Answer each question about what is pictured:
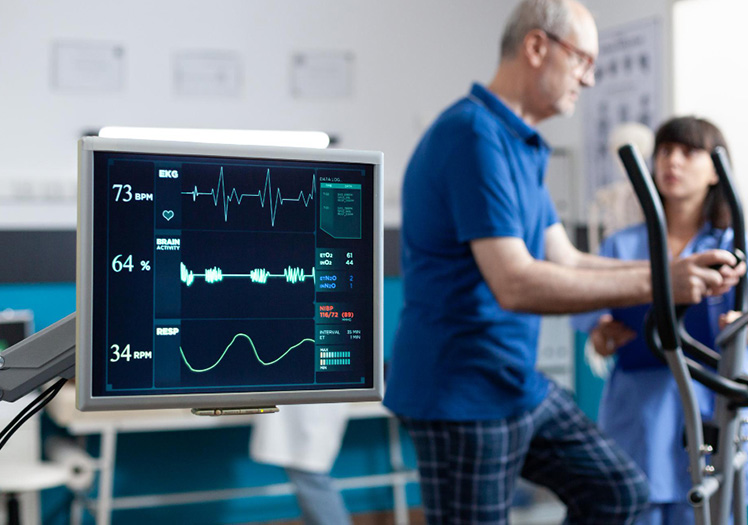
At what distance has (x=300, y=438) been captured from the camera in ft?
10.0

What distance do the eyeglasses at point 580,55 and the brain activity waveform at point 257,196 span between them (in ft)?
3.32

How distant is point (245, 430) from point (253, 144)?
327 cm

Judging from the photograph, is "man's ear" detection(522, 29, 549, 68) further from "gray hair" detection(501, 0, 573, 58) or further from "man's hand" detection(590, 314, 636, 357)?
"man's hand" detection(590, 314, 636, 357)

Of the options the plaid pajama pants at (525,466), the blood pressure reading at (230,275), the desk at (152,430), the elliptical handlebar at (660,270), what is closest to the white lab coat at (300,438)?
the desk at (152,430)

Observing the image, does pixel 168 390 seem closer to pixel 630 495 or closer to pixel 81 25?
pixel 630 495

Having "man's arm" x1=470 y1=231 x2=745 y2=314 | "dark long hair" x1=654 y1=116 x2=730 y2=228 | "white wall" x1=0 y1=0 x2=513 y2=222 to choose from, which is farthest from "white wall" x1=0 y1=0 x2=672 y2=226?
"man's arm" x1=470 y1=231 x2=745 y2=314

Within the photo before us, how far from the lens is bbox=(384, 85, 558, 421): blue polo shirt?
168 cm

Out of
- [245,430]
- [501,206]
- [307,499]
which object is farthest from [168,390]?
[245,430]

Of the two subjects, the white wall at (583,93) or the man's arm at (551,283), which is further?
the white wall at (583,93)

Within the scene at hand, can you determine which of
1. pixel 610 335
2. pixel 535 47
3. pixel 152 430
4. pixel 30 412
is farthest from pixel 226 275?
pixel 152 430

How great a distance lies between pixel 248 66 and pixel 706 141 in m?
2.44

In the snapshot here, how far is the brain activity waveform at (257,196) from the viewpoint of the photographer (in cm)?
98

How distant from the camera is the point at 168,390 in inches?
37.7

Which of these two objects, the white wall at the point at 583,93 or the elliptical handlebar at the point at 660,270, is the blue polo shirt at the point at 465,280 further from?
the white wall at the point at 583,93
